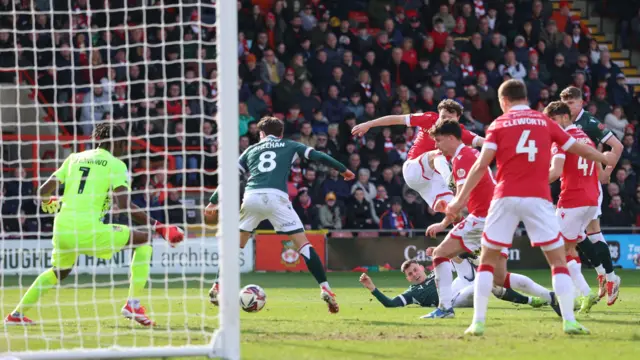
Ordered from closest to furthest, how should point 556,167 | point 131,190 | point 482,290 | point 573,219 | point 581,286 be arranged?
point 482,290 < point 556,167 < point 581,286 < point 573,219 < point 131,190

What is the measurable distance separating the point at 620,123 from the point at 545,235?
15363 mm

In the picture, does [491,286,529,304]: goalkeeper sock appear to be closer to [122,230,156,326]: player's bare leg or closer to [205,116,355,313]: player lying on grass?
[205,116,355,313]: player lying on grass

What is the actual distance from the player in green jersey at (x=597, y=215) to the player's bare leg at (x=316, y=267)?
9.97 feet

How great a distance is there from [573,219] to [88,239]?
517cm

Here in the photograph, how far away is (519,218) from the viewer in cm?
782

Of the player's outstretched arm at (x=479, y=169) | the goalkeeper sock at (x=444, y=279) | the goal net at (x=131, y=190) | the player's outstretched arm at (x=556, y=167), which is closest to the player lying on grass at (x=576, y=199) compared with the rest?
the player's outstretched arm at (x=556, y=167)

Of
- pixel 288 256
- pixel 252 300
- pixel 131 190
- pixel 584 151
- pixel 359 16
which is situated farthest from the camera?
pixel 359 16

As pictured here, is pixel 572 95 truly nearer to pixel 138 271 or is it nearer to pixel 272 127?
pixel 272 127

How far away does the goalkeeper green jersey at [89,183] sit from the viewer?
360 inches

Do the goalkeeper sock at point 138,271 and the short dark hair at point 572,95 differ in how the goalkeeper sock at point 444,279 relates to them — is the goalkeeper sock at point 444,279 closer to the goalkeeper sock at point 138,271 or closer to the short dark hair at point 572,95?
the short dark hair at point 572,95

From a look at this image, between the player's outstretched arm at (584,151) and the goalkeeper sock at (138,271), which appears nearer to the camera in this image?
the player's outstretched arm at (584,151)

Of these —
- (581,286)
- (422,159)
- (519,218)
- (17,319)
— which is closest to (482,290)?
(519,218)

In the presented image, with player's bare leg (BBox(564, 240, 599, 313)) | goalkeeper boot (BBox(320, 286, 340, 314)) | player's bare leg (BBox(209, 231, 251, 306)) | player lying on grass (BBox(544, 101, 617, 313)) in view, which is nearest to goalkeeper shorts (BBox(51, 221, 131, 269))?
player's bare leg (BBox(209, 231, 251, 306))

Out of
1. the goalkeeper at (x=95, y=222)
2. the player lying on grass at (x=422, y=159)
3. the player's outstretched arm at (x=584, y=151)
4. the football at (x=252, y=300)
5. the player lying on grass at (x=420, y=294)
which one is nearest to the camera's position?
the player's outstretched arm at (x=584, y=151)
